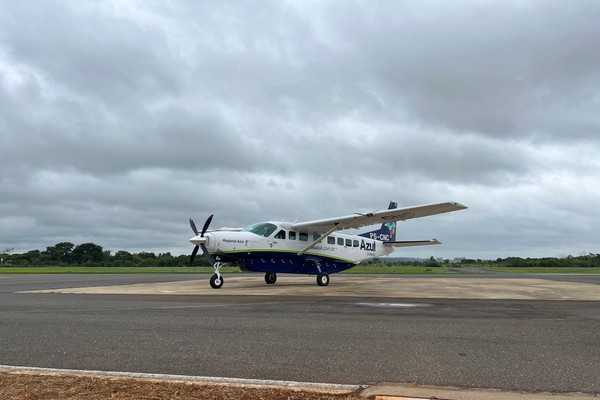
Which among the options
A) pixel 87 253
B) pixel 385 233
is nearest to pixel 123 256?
pixel 87 253

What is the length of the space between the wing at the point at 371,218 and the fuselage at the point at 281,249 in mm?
642

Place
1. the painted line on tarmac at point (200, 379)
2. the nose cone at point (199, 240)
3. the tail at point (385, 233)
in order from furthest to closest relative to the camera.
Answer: the tail at point (385, 233)
the nose cone at point (199, 240)
the painted line on tarmac at point (200, 379)

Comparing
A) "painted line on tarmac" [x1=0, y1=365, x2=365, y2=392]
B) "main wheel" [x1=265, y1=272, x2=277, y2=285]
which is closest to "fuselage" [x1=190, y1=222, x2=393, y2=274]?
"main wheel" [x1=265, y1=272, x2=277, y2=285]

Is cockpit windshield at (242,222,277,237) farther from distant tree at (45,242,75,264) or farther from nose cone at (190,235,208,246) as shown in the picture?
distant tree at (45,242,75,264)

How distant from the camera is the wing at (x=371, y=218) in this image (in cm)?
2045

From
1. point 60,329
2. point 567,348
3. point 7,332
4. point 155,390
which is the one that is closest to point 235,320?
point 60,329

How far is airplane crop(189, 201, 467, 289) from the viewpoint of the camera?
20359 millimetres

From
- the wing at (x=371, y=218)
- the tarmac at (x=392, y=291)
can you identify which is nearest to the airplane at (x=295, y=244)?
the wing at (x=371, y=218)

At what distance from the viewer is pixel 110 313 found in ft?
37.0

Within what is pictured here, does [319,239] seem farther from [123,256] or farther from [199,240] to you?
[123,256]

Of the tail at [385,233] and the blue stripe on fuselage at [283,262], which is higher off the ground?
the tail at [385,233]

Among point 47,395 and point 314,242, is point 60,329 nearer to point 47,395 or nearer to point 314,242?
point 47,395

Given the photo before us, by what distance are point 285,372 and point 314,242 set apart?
17.2 metres

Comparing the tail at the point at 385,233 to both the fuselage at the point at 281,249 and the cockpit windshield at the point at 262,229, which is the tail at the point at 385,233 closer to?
the fuselage at the point at 281,249
